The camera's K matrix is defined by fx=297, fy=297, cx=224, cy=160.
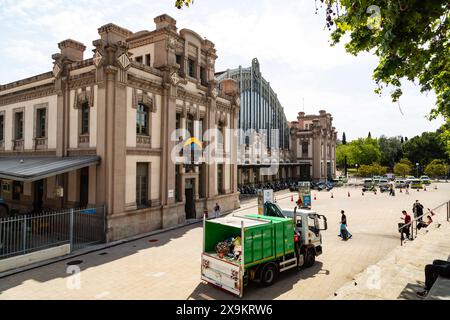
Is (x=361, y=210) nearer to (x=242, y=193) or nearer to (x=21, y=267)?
(x=242, y=193)

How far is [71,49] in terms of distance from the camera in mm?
21250

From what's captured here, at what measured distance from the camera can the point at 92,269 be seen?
43.1 ft

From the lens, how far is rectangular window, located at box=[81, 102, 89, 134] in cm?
1967

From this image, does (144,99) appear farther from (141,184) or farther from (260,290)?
(260,290)

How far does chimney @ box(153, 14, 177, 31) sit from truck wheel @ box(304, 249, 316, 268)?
18361 mm

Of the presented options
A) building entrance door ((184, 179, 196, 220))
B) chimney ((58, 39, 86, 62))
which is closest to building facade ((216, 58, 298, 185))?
building entrance door ((184, 179, 196, 220))

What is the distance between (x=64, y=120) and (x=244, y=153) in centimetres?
3120

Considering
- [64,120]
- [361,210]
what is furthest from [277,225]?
[361,210]

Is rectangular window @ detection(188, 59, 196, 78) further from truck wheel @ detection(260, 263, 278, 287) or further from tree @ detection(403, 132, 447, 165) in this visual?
tree @ detection(403, 132, 447, 165)

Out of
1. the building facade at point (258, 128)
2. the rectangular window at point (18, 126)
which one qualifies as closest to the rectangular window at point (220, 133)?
the building facade at point (258, 128)

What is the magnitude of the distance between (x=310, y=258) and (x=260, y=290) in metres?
3.60

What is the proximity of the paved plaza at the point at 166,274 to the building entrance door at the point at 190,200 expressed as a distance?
616 centimetres

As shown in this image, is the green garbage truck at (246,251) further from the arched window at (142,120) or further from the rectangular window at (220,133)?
the rectangular window at (220,133)

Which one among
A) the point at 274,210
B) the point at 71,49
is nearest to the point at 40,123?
the point at 71,49
